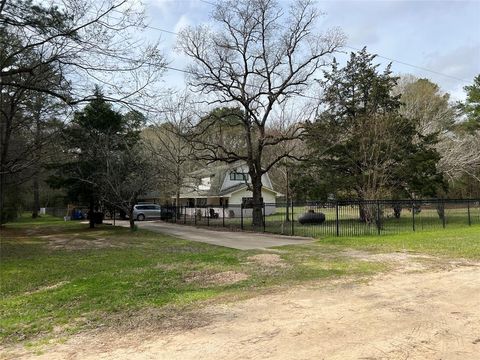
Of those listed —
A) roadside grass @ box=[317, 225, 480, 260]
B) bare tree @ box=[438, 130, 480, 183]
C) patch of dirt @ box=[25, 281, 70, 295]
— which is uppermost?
bare tree @ box=[438, 130, 480, 183]

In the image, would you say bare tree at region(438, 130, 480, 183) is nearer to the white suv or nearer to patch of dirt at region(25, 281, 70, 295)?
the white suv

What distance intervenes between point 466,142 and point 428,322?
36533 mm

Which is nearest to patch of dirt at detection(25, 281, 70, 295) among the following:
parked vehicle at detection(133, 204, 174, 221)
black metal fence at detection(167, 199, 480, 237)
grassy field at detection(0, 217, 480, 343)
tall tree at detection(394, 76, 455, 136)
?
grassy field at detection(0, 217, 480, 343)

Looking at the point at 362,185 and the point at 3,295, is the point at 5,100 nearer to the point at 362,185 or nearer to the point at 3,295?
the point at 3,295

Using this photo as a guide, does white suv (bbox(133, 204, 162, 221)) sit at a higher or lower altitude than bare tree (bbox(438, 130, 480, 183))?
lower

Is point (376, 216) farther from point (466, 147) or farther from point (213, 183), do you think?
point (213, 183)

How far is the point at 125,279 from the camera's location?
30.7 feet

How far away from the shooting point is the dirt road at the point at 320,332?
4.62 metres

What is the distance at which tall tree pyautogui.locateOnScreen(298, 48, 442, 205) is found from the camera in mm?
26656

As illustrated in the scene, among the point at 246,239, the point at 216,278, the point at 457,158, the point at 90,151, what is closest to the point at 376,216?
the point at 246,239

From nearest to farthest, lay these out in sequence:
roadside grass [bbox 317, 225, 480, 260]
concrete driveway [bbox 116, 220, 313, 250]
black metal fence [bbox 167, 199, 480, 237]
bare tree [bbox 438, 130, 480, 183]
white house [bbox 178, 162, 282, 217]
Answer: roadside grass [bbox 317, 225, 480, 260]
concrete driveway [bbox 116, 220, 313, 250]
black metal fence [bbox 167, 199, 480, 237]
bare tree [bbox 438, 130, 480, 183]
white house [bbox 178, 162, 282, 217]

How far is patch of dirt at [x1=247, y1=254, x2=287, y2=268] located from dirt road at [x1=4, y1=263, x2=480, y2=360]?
343 centimetres

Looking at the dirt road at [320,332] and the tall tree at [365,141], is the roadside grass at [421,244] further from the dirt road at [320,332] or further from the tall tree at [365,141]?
the tall tree at [365,141]

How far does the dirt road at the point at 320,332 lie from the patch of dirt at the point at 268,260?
3434 millimetres
